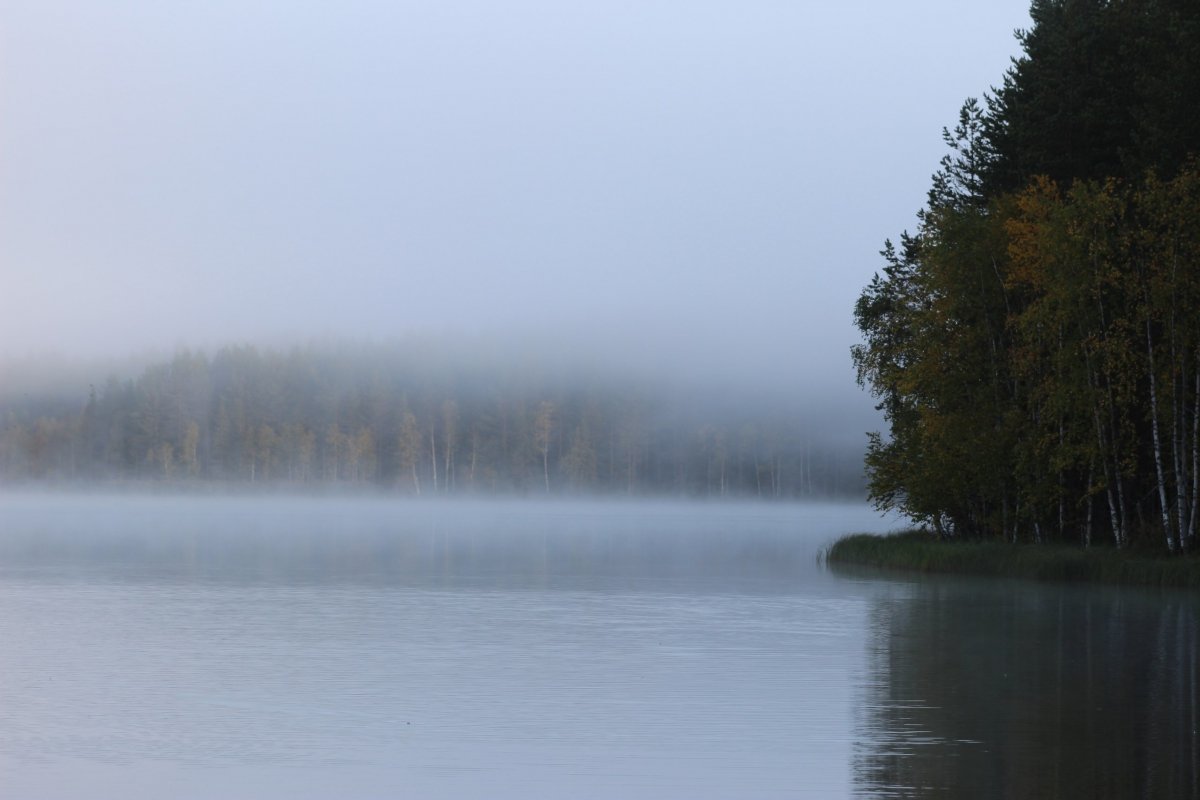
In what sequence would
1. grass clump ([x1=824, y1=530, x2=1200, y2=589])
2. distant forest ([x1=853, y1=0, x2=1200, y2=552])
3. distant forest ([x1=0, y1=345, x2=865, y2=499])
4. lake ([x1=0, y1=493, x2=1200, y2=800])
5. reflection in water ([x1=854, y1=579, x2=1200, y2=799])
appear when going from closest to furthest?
reflection in water ([x1=854, y1=579, x2=1200, y2=799]), lake ([x1=0, y1=493, x2=1200, y2=800]), grass clump ([x1=824, y1=530, x2=1200, y2=589]), distant forest ([x1=853, y1=0, x2=1200, y2=552]), distant forest ([x1=0, y1=345, x2=865, y2=499])

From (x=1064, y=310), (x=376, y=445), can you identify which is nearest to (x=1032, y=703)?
(x=1064, y=310)

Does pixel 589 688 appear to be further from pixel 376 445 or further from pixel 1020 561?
pixel 376 445

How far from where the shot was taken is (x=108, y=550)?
57.8 m

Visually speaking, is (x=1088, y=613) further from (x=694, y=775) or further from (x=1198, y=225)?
(x=694, y=775)

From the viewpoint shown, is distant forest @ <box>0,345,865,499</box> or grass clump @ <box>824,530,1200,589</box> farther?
distant forest @ <box>0,345,865,499</box>

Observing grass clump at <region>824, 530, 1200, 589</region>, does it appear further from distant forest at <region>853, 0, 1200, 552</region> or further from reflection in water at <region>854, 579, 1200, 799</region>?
reflection in water at <region>854, 579, 1200, 799</region>

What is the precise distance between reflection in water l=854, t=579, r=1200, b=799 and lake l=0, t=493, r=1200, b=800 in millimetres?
55

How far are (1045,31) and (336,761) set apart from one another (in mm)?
46462

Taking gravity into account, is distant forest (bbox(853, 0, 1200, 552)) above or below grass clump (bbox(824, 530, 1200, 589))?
above

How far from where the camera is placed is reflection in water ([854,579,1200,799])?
13.8m

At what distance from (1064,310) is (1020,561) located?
23.8 feet

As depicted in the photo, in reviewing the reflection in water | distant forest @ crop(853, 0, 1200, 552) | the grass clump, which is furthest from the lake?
distant forest @ crop(853, 0, 1200, 552)

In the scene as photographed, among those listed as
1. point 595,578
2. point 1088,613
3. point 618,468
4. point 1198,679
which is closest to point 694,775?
point 1198,679

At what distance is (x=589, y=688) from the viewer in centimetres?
2017
